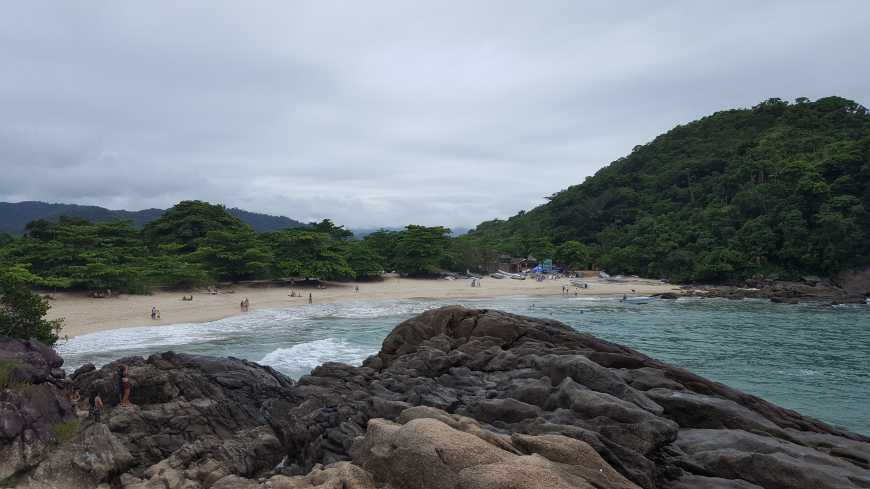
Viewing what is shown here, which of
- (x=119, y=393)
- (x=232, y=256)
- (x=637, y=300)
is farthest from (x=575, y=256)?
(x=119, y=393)

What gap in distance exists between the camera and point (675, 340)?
27.7 m

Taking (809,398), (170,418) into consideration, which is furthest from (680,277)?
(170,418)

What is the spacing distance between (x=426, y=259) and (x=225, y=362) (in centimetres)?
4536

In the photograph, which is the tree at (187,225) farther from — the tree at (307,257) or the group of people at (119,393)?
the group of people at (119,393)

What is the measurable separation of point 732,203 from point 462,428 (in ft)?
221

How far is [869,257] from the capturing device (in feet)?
165

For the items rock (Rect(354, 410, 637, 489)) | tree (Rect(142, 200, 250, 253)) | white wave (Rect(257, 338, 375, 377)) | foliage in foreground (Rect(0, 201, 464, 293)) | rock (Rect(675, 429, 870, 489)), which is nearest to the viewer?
rock (Rect(354, 410, 637, 489))

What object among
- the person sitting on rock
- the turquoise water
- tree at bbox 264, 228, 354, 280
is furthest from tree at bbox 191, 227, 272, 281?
the person sitting on rock

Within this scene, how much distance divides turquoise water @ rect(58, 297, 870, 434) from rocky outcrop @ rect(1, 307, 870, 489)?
20.0 feet

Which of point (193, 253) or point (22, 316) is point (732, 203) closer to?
point (193, 253)

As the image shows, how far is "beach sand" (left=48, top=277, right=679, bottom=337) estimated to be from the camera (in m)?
29.8

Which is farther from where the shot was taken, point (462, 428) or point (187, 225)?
point (187, 225)

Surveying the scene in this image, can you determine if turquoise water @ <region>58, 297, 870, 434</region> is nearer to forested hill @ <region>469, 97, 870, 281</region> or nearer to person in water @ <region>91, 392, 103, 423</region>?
person in water @ <region>91, 392, 103, 423</region>

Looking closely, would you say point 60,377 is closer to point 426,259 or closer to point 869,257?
point 426,259
